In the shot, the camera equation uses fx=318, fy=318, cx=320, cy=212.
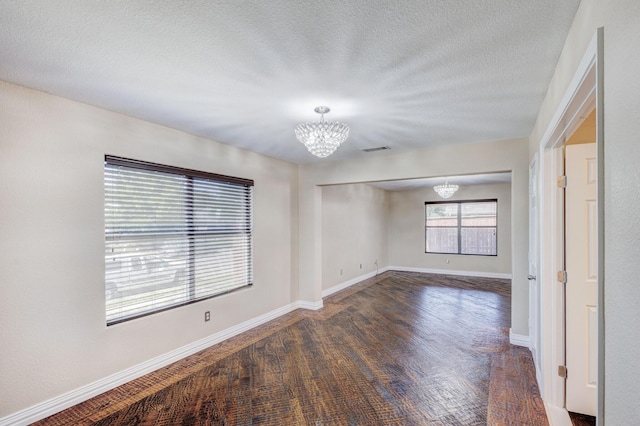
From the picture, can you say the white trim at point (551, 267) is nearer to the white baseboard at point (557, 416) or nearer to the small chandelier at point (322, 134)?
the white baseboard at point (557, 416)

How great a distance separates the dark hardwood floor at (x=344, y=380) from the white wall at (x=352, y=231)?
193 cm

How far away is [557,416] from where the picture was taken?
2.33 metres

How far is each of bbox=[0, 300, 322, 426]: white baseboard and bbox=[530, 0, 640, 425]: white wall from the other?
135 inches

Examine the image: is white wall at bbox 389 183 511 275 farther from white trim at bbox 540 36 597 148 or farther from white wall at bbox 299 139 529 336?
white trim at bbox 540 36 597 148

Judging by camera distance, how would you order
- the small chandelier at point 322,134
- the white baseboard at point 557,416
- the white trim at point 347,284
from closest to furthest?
the white baseboard at point 557,416, the small chandelier at point 322,134, the white trim at point 347,284

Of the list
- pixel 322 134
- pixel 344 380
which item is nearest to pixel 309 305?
pixel 344 380

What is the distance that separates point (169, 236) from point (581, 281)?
3.68 meters

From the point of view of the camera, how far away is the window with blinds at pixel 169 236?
296 centimetres

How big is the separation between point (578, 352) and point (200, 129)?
3875 mm

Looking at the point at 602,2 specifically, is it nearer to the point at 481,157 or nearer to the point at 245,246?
the point at 481,157

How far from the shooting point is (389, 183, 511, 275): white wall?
7.91m

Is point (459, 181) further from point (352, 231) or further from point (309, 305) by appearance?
point (309, 305)

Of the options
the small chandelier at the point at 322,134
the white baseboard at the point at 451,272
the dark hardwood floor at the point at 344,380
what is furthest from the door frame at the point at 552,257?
the white baseboard at the point at 451,272

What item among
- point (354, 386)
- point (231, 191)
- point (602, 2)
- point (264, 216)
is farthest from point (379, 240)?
point (602, 2)
